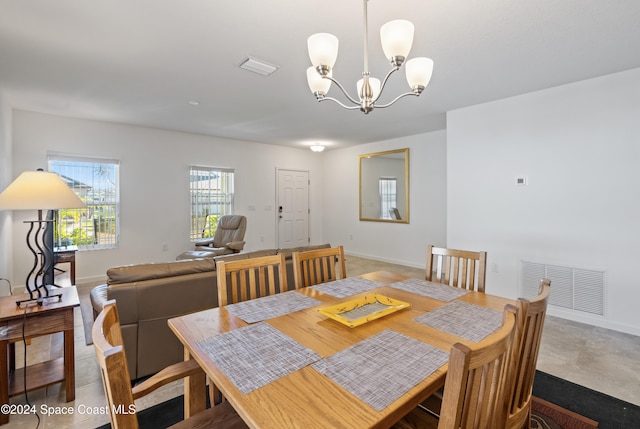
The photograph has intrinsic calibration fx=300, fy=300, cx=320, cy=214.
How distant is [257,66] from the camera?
109 inches

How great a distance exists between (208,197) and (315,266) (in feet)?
14.6

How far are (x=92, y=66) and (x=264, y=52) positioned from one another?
1.68m

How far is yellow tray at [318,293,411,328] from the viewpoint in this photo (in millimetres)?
1347

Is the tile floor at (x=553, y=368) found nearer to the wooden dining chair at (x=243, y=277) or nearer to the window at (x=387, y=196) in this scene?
the wooden dining chair at (x=243, y=277)

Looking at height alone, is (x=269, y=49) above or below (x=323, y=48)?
above

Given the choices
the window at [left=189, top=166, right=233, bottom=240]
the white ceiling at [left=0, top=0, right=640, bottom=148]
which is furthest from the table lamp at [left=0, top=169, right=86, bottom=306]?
the window at [left=189, top=166, right=233, bottom=240]

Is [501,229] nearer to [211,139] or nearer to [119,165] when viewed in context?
[211,139]

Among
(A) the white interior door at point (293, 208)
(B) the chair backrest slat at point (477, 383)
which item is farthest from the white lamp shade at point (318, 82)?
(A) the white interior door at point (293, 208)

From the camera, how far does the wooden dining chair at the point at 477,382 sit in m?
0.64

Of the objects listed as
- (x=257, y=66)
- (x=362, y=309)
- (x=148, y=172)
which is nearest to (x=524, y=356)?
(x=362, y=309)

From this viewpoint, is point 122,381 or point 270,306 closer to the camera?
point 122,381

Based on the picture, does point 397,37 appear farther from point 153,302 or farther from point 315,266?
point 153,302

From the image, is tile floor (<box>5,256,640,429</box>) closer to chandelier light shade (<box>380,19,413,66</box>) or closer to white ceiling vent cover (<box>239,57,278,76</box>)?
chandelier light shade (<box>380,19,413,66</box>)

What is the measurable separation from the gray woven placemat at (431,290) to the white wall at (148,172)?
15.7 feet
